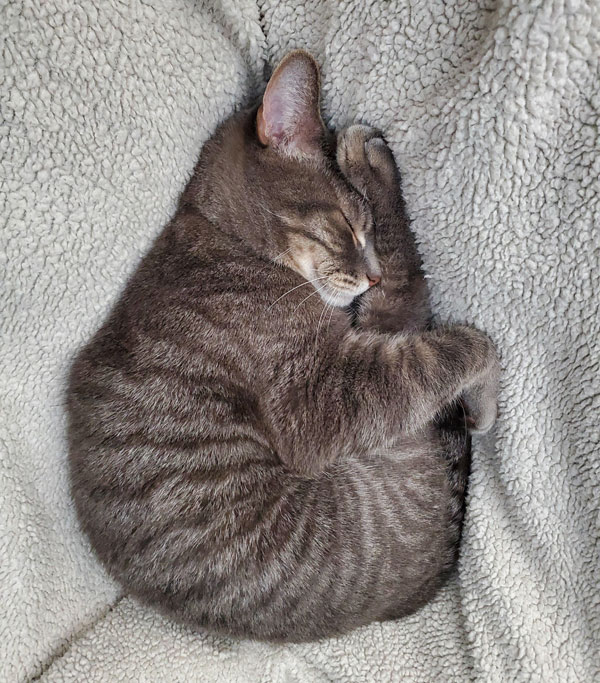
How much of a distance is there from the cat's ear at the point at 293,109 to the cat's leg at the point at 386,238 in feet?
0.30

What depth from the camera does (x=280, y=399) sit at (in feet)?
4.52

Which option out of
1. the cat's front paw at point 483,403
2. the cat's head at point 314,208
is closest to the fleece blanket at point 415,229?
the cat's front paw at point 483,403

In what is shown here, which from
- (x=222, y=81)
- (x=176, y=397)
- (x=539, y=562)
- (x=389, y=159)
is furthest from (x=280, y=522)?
(x=222, y=81)

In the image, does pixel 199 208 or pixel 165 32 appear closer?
pixel 165 32

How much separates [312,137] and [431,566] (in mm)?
1211

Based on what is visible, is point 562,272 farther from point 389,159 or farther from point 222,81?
point 222,81

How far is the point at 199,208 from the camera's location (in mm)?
1480

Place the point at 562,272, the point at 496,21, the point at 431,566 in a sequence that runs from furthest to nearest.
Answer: the point at 431,566 < the point at 562,272 < the point at 496,21

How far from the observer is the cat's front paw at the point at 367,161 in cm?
141

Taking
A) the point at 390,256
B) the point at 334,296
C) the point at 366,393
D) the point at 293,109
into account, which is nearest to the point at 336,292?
the point at 334,296

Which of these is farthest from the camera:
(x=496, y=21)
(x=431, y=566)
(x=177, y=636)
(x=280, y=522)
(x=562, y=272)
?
(x=177, y=636)

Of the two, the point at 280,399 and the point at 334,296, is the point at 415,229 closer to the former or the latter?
the point at 334,296

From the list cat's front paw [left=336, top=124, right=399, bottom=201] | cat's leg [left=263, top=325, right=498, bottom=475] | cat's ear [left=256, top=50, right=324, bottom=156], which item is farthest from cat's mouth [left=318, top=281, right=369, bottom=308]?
cat's ear [left=256, top=50, right=324, bottom=156]

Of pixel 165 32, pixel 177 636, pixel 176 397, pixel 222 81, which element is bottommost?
pixel 177 636
